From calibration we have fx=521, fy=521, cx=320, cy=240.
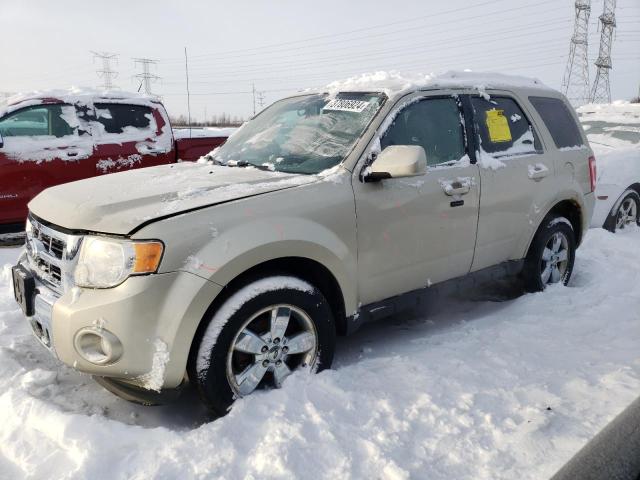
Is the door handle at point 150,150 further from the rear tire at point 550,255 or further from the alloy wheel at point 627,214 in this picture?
the alloy wheel at point 627,214

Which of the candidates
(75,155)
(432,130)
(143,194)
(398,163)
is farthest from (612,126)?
(75,155)

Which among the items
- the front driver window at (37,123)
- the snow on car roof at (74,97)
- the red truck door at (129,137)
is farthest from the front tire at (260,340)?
the snow on car roof at (74,97)

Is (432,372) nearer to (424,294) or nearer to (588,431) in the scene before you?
(424,294)

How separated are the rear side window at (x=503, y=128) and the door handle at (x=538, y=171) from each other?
0.38 ft

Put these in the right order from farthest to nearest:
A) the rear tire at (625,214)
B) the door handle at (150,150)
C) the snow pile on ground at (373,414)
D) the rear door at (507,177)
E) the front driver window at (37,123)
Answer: the door handle at (150,150) < the rear tire at (625,214) < the front driver window at (37,123) < the rear door at (507,177) < the snow pile on ground at (373,414)

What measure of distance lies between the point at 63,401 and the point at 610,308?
3753mm

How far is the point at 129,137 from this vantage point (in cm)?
671

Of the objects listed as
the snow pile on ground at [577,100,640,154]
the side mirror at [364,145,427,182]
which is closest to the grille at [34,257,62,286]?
the side mirror at [364,145,427,182]

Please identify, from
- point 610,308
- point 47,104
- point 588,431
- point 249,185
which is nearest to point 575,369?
point 588,431

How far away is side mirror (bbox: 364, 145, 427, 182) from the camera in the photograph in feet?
9.20

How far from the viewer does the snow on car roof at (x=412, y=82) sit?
3359mm

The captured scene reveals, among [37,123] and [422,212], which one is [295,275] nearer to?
[422,212]

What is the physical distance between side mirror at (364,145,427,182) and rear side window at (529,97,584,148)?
1.87 m

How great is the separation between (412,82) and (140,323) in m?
2.27
